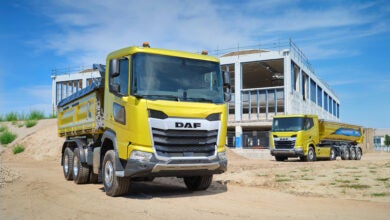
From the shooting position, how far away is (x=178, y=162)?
349 inches

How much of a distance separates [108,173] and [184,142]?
2220 millimetres

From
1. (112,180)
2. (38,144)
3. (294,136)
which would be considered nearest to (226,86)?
(112,180)

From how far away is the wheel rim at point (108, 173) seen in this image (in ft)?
31.5

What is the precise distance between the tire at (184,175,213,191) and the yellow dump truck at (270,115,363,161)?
49.4 ft

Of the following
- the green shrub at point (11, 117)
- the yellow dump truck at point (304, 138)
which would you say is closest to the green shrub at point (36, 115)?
the green shrub at point (11, 117)

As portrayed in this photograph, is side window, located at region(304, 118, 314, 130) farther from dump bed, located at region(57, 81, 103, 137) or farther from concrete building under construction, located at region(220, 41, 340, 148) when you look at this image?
dump bed, located at region(57, 81, 103, 137)

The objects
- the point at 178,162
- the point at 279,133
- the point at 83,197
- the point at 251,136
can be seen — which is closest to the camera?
the point at 178,162

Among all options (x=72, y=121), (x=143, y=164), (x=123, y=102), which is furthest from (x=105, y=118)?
(x=72, y=121)

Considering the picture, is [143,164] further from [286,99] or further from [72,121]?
[286,99]

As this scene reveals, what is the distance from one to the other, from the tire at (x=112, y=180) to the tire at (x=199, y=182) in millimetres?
2068

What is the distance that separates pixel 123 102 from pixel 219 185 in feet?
15.5

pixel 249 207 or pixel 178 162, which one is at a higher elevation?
pixel 178 162

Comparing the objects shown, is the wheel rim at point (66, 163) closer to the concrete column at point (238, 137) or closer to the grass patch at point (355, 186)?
the grass patch at point (355, 186)

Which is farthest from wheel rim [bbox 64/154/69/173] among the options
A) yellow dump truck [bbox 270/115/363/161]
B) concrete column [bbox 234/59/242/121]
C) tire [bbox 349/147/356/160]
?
concrete column [bbox 234/59/242/121]
